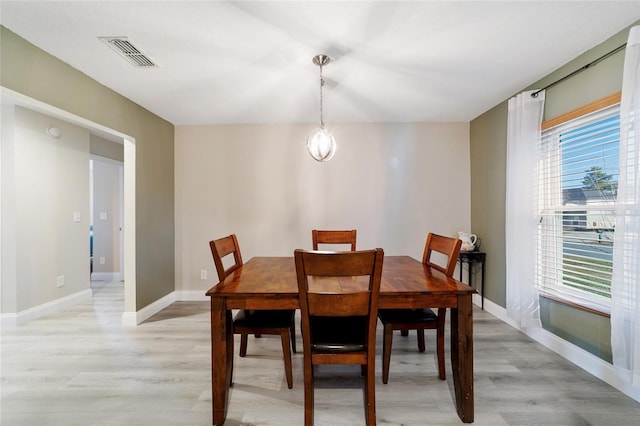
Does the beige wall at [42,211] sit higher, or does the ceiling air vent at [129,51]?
the ceiling air vent at [129,51]

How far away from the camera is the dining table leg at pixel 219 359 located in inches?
55.8

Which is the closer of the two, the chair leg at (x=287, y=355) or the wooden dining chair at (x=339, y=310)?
the wooden dining chair at (x=339, y=310)

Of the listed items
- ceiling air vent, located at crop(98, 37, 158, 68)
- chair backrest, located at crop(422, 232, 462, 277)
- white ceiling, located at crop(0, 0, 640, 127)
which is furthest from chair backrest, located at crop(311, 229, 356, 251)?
ceiling air vent, located at crop(98, 37, 158, 68)

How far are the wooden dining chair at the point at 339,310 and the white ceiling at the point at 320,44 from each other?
1.36 metres

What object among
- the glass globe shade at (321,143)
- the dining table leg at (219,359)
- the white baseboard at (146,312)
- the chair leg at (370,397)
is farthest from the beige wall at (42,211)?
the chair leg at (370,397)

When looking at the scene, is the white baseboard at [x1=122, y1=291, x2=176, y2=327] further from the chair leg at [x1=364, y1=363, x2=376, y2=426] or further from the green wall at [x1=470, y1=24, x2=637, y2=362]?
the green wall at [x1=470, y1=24, x2=637, y2=362]

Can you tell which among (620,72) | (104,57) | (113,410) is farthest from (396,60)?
(113,410)

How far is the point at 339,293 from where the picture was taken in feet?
4.25

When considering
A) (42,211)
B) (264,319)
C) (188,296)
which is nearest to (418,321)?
→ (264,319)

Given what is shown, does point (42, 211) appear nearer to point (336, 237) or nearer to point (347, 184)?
point (336, 237)

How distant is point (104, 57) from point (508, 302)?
386 cm

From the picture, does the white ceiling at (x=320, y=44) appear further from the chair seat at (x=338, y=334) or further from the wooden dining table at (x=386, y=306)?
the chair seat at (x=338, y=334)

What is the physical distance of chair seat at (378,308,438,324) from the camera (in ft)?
5.82

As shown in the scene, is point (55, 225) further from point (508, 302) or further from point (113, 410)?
point (508, 302)
